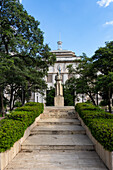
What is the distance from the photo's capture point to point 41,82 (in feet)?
55.1

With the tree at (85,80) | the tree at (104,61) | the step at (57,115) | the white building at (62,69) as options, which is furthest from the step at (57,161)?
the white building at (62,69)

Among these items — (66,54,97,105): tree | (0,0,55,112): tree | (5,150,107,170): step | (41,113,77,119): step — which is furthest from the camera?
(66,54,97,105): tree

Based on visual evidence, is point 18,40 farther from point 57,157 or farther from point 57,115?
point 57,157

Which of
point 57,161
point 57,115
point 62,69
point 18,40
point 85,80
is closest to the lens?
point 57,161

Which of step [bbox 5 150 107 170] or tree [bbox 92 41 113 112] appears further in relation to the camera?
tree [bbox 92 41 113 112]

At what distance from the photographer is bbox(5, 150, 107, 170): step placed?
3291 millimetres

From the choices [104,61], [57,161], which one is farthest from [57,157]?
[104,61]

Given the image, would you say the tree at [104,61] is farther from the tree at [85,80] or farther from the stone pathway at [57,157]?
the stone pathway at [57,157]

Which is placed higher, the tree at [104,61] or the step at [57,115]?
the tree at [104,61]

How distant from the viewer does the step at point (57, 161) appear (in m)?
3.29

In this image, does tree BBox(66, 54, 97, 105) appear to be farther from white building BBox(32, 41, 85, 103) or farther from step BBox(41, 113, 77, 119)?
white building BBox(32, 41, 85, 103)

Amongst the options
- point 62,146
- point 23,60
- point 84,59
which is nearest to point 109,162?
point 62,146

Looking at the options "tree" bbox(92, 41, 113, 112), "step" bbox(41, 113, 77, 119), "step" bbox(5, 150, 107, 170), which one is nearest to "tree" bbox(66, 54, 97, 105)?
"tree" bbox(92, 41, 113, 112)

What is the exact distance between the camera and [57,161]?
11.8 ft
